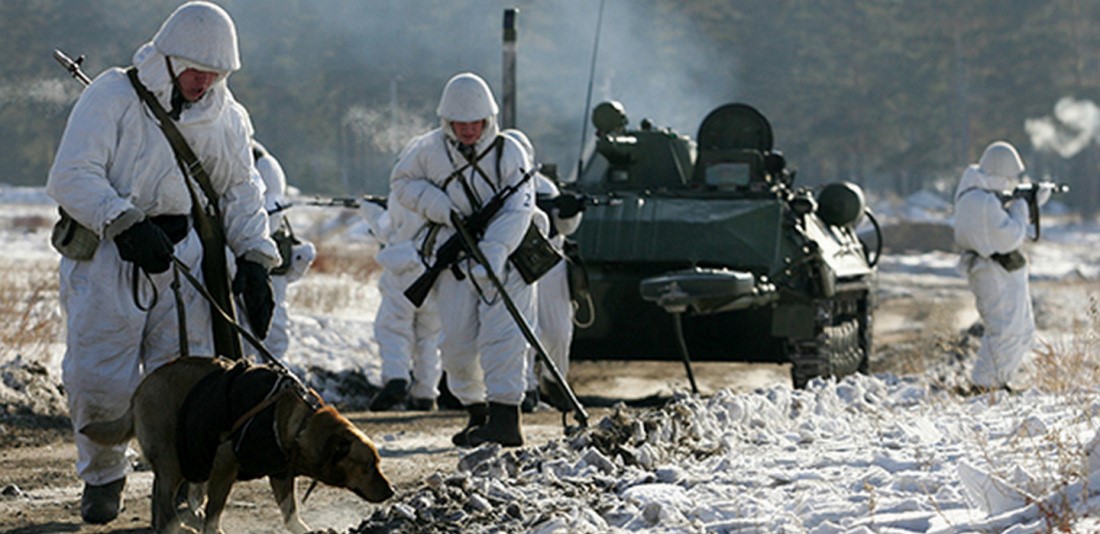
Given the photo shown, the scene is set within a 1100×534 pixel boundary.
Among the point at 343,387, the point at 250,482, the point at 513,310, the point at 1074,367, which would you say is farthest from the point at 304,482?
the point at 343,387

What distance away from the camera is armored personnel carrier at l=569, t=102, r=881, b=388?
558 inches

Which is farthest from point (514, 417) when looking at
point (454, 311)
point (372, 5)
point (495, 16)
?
point (495, 16)

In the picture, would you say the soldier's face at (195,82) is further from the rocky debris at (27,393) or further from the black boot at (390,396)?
the black boot at (390,396)

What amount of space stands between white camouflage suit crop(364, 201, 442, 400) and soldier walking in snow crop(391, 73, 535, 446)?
3269 mm

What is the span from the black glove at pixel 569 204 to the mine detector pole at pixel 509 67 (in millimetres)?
4461

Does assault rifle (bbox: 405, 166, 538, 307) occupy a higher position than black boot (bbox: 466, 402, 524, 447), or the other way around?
assault rifle (bbox: 405, 166, 538, 307)

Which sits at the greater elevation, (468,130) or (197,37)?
(197,37)

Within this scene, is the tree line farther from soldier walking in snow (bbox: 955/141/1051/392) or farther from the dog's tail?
the dog's tail

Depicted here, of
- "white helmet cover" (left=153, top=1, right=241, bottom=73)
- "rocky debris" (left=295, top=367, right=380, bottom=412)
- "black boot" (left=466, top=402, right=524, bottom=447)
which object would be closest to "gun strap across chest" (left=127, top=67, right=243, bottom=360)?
"white helmet cover" (left=153, top=1, right=241, bottom=73)

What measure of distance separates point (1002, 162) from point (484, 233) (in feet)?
18.5

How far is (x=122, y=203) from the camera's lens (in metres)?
6.95

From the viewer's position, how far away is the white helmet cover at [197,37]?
279 inches

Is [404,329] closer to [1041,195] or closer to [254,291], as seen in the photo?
[1041,195]

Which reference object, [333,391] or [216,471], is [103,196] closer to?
[216,471]
